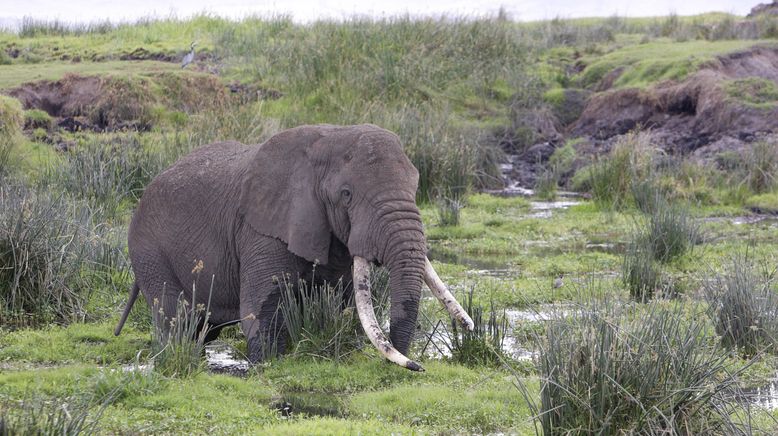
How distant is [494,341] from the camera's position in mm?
8250

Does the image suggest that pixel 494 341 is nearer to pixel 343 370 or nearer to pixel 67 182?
pixel 343 370

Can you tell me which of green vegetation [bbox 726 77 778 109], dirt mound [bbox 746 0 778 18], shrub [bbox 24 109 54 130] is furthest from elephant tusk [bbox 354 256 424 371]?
dirt mound [bbox 746 0 778 18]

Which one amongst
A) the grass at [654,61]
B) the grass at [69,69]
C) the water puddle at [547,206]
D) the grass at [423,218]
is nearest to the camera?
the grass at [423,218]

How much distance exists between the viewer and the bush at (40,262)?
30.6 feet

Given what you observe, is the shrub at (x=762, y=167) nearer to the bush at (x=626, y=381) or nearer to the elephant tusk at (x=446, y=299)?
the elephant tusk at (x=446, y=299)

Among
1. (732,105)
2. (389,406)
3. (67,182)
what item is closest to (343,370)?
(389,406)

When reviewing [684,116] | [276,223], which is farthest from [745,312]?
[684,116]

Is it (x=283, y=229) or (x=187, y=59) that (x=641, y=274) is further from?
(x=187, y=59)

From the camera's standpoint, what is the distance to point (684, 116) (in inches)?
981

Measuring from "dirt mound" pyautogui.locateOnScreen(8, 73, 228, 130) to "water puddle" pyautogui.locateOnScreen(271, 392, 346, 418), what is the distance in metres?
14.3

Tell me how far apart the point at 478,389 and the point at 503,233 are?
8555mm

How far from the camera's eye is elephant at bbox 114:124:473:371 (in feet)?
24.4

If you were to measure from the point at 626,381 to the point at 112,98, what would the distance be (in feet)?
59.6

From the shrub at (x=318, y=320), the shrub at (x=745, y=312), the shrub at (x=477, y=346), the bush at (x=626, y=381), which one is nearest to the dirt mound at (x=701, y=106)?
the shrub at (x=745, y=312)
